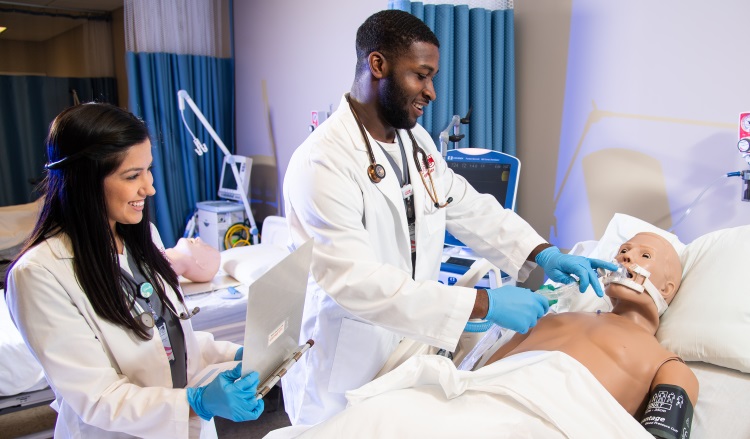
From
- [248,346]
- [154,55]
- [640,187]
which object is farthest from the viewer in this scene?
[154,55]

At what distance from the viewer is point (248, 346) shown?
1056 millimetres

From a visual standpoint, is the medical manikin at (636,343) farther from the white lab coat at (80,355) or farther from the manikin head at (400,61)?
the white lab coat at (80,355)

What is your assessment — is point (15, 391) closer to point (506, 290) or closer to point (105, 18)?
point (506, 290)

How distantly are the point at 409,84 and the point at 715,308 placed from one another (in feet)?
3.73

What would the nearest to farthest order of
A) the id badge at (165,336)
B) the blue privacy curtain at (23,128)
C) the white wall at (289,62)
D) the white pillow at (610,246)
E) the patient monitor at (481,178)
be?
the id badge at (165,336) → the white pillow at (610,246) → the patient monitor at (481,178) → the white wall at (289,62) → the blue privacy curtain at (23,128)

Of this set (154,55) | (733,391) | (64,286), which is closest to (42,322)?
(64,286)

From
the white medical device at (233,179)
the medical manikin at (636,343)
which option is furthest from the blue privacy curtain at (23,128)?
the medical manikin at (636,343)

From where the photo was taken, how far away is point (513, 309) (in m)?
1.45

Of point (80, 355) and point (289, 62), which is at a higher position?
point (289, 62)

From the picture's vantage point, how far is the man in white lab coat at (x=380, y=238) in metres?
1.44

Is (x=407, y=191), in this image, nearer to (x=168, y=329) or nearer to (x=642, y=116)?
(x=168, y=329)

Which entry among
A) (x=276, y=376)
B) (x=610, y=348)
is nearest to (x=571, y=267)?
(x=610, y=348)

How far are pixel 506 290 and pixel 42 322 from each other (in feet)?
3.44

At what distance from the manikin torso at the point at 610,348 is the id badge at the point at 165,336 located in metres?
0.94
